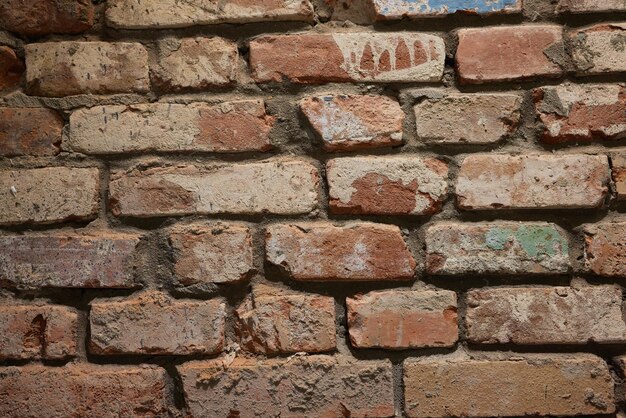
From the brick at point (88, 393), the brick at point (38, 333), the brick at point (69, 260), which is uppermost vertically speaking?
the brick at point (69, 260)

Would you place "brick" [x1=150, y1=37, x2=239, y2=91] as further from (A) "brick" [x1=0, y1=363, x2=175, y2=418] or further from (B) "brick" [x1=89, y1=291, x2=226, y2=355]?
(A) "brick" [x1=0, y1=363, x2=175, y2=418]

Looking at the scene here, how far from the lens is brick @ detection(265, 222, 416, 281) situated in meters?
0.82

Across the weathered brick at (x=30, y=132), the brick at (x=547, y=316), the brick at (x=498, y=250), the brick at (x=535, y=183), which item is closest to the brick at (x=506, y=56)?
the brick at (x=535, y=183)

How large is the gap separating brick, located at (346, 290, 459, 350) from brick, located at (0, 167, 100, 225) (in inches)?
A: 18.1

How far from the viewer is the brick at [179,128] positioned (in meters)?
0.84

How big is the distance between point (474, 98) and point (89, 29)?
0.65m

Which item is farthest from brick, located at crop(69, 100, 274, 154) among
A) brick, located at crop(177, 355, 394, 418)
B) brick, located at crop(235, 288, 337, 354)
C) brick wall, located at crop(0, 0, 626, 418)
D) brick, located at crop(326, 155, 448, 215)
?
brick, located at crop(177, 355, 394, 418)

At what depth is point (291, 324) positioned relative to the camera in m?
0.81

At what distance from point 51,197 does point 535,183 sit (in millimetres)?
775

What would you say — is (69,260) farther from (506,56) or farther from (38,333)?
(506,56)

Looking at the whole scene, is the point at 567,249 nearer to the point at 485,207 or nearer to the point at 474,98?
the point at 485,207

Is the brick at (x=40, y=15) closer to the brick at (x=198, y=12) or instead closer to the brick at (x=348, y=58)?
the brick at (x=198, y=12)

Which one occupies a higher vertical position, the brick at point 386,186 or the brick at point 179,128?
the brick at point 179,128

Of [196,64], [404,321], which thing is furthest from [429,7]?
[404,321]
